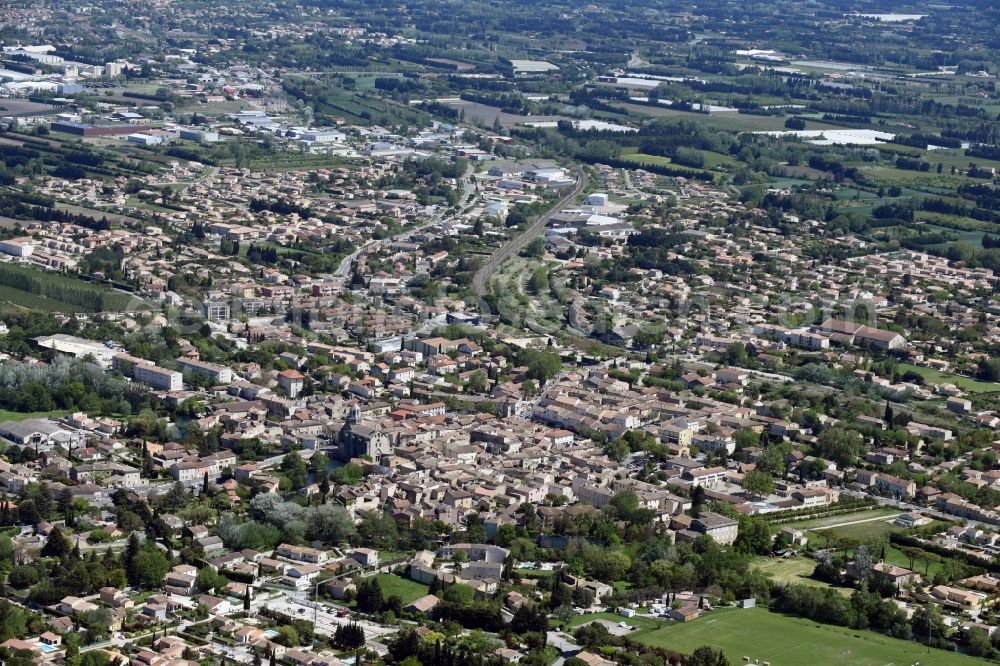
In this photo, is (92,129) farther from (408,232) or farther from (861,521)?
(861,521)

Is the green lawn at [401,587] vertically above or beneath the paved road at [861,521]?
above

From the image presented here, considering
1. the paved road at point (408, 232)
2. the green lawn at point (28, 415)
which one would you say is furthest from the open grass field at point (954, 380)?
the green lawn at point (28, 415)

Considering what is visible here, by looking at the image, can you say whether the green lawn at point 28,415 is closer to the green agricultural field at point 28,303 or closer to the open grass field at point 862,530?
the green agricultural field at point 28,303

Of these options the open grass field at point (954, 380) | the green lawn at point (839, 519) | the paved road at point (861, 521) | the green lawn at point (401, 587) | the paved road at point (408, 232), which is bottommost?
the paved road at point (408, 232)

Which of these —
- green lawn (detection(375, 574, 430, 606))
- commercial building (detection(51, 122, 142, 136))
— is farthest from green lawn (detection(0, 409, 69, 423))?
commercial building (detection(51, 122, 142, 136))

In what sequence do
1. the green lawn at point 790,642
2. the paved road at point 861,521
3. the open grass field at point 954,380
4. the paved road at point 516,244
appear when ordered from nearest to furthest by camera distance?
the green lawn at point 790,642 < the paved road at point 861,521 < the open grass field at point 954,380 < the paved road at point 516,244

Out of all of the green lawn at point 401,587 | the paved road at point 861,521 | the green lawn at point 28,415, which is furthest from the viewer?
the green lawn at point 28,415

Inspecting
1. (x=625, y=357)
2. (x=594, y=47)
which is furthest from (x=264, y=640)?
(x=594, y=47)

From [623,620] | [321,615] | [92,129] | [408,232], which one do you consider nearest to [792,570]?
[623,620]
